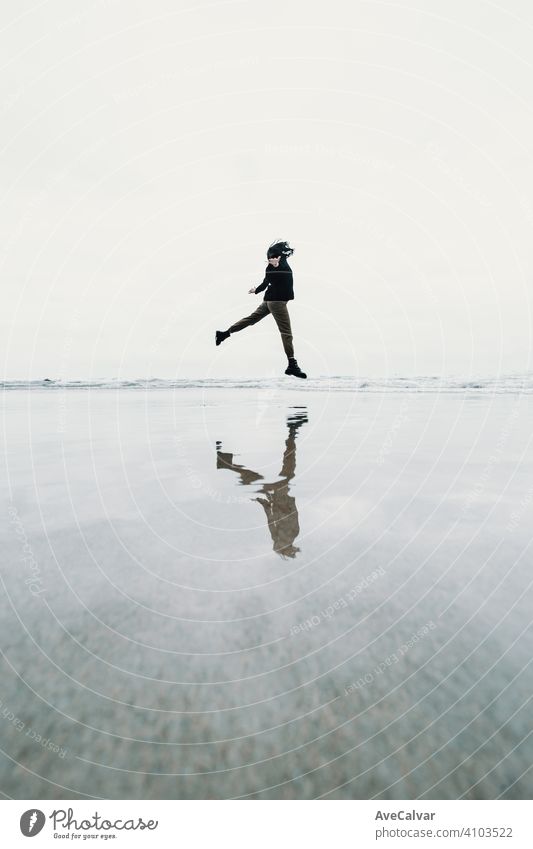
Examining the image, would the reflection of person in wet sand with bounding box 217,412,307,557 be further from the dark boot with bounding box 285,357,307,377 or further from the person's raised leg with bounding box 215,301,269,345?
the person's raised leg with bounding box 215,301,269,345

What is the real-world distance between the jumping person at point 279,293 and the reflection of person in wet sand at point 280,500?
197 centimetres

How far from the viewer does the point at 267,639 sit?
3797mm

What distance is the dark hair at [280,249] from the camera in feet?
23.5

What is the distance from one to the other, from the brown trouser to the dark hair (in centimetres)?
74

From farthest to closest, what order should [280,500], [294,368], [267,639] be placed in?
[294,368] → [280,500] → [267,639]

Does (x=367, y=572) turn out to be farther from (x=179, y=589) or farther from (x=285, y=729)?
(x=285, y=729)

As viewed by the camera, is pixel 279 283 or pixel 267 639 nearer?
pixel 267 639

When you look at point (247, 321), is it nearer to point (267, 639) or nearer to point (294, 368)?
point (294, 368)

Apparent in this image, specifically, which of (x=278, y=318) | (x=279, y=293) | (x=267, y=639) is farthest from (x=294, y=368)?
(x=267, y=639)

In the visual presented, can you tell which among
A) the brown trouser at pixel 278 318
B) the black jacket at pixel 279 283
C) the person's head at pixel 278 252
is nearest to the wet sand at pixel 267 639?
the brown trouser at pixel 278 318

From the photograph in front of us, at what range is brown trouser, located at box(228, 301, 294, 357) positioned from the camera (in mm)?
7162

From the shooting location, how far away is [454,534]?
5.93m

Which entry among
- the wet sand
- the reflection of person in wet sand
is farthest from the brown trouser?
the wet sand

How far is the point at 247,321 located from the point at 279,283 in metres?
0.97
